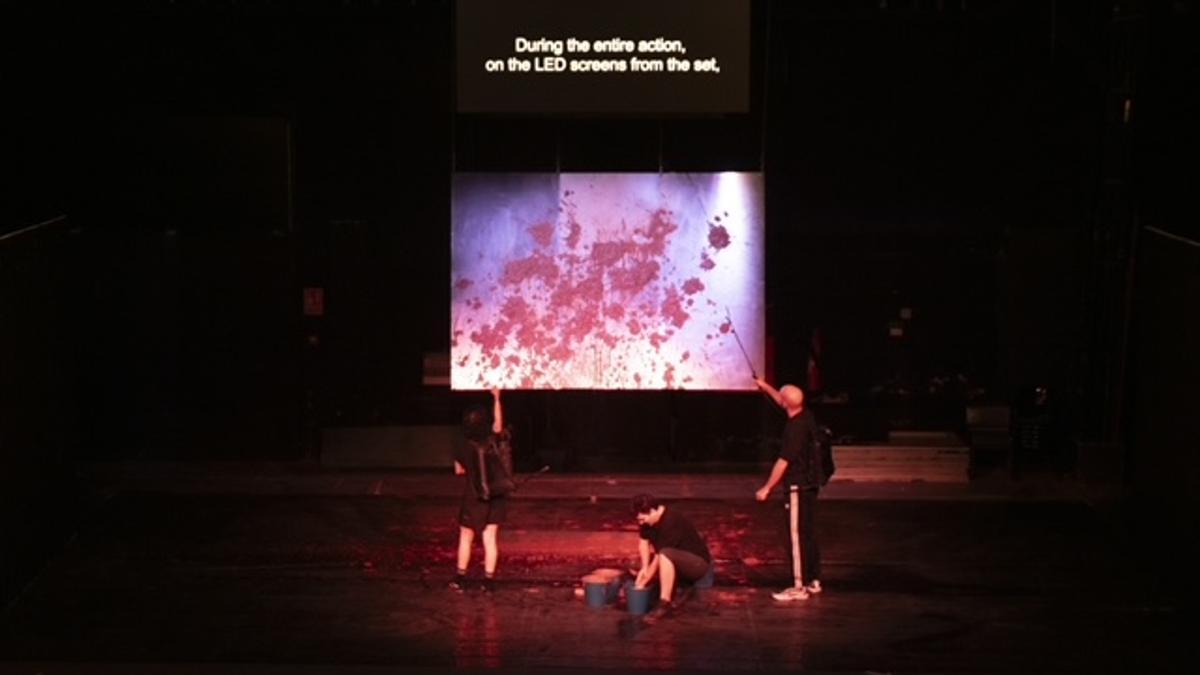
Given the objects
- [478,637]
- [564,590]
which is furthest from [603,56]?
[478,637]

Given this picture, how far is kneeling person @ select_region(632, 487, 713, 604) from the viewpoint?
43.7ft

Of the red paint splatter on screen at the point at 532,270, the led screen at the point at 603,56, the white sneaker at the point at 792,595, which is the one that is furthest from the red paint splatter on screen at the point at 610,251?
the white sneaker at the point at 792,595

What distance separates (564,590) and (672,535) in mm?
1230

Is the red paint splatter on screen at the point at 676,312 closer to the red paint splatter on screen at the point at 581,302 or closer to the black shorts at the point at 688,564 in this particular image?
the red paint splatter on screen at the point at 581,302

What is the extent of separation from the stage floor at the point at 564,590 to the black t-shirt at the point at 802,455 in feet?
3.38

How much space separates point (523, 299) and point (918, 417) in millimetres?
5098

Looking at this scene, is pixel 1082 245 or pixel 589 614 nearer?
pixel 589 614

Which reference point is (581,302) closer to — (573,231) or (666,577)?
(573,231)

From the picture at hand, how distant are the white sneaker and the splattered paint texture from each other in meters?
5.45

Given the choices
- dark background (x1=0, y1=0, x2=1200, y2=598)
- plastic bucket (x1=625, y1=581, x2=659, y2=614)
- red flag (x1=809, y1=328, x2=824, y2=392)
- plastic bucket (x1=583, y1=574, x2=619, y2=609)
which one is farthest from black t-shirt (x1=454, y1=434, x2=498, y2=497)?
red flag (x1=809, y1=328, x2=824, y2=392)

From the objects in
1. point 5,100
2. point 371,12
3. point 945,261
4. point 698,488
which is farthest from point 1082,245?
point 5,100

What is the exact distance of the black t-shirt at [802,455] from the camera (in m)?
13.7

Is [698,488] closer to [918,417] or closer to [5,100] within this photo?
[918,417]

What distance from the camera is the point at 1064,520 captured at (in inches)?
671
